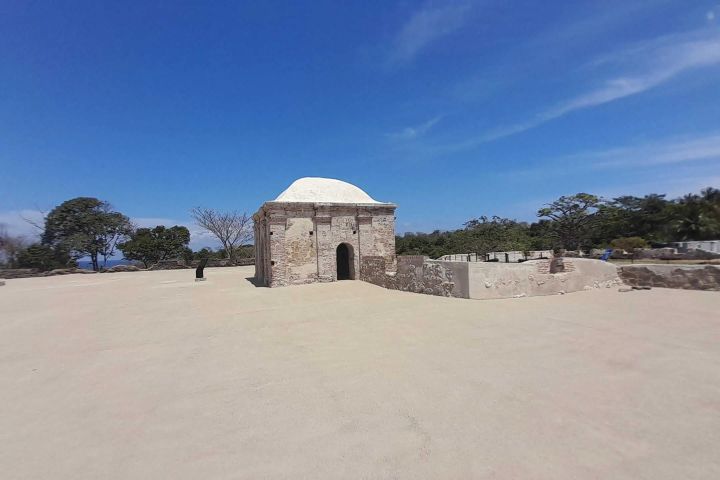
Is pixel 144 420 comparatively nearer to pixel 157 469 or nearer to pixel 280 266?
pixel 157 469

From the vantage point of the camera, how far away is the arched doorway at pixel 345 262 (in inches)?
657

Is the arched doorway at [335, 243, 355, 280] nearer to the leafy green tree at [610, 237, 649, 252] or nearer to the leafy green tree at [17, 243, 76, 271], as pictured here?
the leafy green tree at [610, 237, 649, 252]

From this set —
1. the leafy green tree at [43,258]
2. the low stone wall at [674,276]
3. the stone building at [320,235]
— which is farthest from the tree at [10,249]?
the low stone wall at [674,276]

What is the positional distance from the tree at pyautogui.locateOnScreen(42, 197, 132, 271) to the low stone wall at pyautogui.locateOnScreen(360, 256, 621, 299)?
3957 cm

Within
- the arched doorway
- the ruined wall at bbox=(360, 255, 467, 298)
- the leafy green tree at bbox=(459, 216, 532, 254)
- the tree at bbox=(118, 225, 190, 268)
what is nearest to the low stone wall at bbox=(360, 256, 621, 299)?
the ruined wall at bbox=(360, 255, 467, 298)

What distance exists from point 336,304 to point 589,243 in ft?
124

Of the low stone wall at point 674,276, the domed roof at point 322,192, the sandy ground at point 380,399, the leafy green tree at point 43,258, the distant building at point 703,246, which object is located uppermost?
the domed roof at point 322,192

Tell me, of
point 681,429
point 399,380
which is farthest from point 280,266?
point 681,429

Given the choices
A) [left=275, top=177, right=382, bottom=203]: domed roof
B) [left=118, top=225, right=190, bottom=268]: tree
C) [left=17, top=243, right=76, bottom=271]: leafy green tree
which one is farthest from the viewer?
[left=118, top=225, right=190, bottom=268]: tree

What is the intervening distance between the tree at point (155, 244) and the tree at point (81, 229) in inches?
73.1

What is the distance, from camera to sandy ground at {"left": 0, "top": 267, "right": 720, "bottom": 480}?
98.8 inches

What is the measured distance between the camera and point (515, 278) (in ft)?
30.3

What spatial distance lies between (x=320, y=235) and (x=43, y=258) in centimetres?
3522

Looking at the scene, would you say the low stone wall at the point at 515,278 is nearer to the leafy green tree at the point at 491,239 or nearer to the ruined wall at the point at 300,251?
the ruined wall at the point at 300,251
